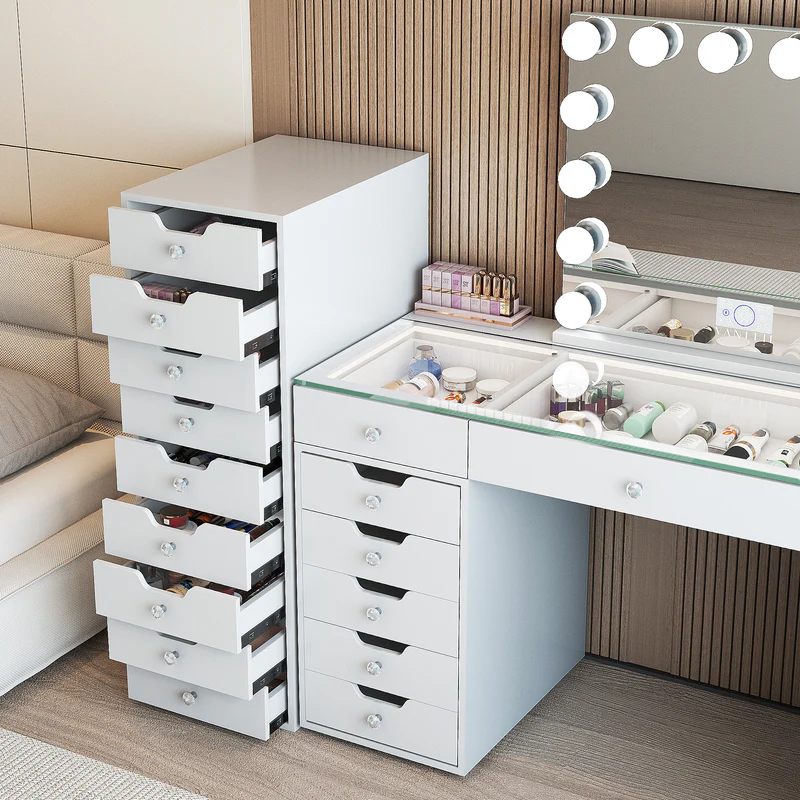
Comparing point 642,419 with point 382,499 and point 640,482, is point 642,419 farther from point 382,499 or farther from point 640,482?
point 382,499

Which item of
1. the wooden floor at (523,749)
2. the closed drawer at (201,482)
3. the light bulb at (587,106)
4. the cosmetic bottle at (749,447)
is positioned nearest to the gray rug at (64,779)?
the wooden floor at (523,749)

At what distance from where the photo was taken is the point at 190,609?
244cm

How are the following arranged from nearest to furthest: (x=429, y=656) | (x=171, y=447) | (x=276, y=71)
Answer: (x=429, y=656), (x=171, y=447), (x=276, y=71)

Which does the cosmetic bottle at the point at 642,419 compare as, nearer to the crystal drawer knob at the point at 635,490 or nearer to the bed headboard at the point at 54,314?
the crystal drawer knob at the point at 635,490

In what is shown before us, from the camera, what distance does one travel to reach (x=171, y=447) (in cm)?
257

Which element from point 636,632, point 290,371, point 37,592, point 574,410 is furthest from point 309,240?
point 636,632

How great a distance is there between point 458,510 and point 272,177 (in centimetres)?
77

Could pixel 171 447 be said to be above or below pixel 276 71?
below

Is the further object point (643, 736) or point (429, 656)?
point (643, 736)

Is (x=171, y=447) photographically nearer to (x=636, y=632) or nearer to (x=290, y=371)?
(x=290, y=371)

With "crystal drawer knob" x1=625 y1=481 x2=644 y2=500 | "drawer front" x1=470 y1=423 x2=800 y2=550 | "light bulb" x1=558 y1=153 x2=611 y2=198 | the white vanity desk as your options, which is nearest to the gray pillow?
the white vanity desk

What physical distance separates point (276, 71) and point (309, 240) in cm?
66

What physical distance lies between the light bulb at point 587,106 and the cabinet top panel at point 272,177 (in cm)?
36

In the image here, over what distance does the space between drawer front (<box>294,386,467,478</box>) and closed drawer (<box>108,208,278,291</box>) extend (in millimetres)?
Answer: 261
